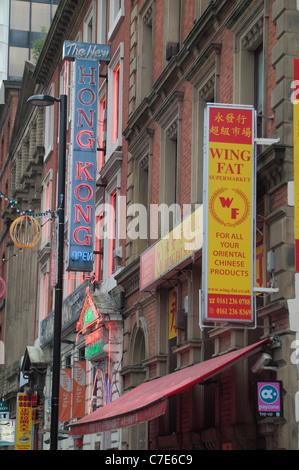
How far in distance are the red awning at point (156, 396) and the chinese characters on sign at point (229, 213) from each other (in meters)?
0.76

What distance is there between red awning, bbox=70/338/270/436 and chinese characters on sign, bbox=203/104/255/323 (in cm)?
76

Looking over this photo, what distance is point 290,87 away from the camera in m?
16.3

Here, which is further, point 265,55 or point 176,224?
point 176,224

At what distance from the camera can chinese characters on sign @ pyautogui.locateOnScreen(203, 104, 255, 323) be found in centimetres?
1611

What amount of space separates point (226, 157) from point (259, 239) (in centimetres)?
167

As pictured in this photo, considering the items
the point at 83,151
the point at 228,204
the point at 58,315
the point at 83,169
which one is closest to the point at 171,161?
the point at 58,315

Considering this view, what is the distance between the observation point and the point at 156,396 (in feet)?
56.4

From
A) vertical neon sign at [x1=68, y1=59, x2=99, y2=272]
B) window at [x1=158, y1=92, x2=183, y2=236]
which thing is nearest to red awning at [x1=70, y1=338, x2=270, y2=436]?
window at [x1=158, y1=92, x2=183, y2=236]

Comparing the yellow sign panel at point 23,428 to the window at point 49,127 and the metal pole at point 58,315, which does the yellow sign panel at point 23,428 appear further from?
the metal pole at point 58,315

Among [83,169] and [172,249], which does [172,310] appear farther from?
[83,169]

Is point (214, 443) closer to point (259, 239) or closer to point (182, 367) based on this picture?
point (182, 367)

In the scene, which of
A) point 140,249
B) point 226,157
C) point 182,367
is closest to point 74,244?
point 140,249

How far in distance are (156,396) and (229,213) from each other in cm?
340

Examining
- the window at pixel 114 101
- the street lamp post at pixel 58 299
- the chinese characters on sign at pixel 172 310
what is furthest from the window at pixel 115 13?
the chinese characters on sign at pixel 172 310
